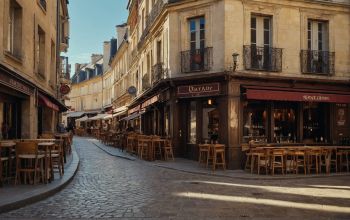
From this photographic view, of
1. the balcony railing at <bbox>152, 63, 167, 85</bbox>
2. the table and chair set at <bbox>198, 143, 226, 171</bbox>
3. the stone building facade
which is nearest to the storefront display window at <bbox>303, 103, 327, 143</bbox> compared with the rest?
the table and chair set at <bbox>198, 143, 226, 171</bbox>

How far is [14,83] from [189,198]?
553cm

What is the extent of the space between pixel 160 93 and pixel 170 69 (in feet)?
7.78

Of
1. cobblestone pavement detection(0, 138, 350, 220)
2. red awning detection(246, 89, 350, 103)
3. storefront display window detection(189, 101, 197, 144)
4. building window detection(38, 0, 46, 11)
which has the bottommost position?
cobblestone pavement detection(0, 138, 350, 220)

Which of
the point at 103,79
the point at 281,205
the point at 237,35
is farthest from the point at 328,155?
the point at 103,79

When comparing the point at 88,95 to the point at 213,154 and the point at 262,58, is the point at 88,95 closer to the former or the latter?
the point at 262,58

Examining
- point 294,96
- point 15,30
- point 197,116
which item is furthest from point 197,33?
point 15,30

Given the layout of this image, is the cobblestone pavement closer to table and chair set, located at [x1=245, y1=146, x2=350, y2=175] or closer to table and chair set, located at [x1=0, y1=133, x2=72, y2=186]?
table and chair set, located at [x1=0, y1=133, x2=72, y2=186]

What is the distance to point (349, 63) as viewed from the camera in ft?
58.6

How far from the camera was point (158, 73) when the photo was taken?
20312 millimetres

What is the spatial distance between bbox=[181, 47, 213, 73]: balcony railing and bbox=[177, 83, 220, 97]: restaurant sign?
0.71 m

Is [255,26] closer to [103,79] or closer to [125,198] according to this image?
[125,198]

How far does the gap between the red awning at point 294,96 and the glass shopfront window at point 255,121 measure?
41.3 inches

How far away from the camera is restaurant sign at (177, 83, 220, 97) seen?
15945 mm

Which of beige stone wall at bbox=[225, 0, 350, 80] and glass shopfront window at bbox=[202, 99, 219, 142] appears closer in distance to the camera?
beige stone wall at bbox=[225, 0, 350, 80]
